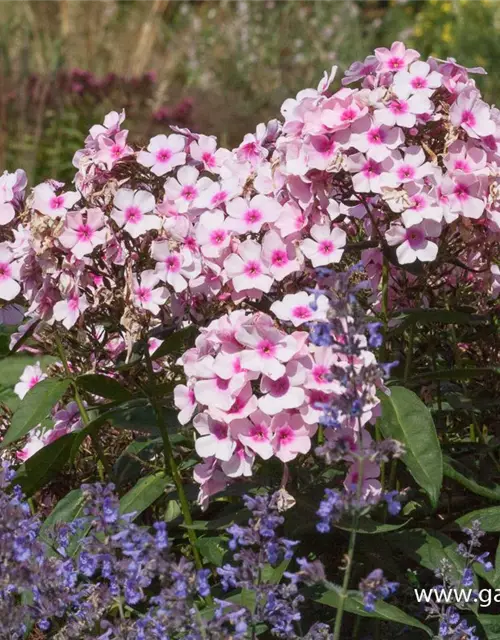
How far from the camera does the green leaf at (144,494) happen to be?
7.00 feet

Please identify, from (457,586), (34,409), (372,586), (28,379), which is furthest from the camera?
(28,379)

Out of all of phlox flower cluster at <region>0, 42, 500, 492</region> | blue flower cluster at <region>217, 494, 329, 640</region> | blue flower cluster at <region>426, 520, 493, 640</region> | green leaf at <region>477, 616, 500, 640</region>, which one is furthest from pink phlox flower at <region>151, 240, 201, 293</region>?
green leaf at <region>477, 616, 500, 640</region>

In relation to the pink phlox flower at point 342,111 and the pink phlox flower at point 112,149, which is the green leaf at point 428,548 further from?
the pink phlox flower at point 112,149

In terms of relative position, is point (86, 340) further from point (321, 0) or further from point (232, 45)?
point (321, 0)

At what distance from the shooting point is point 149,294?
2121 millimetres

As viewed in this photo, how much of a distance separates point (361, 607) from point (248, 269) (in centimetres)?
63

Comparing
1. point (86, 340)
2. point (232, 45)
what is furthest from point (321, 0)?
point (86, 340)

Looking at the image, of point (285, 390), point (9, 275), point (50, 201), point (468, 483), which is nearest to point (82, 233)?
point (50, 201)

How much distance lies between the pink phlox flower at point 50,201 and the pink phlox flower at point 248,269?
342 mm

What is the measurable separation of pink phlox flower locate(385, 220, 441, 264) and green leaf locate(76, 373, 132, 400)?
58cm

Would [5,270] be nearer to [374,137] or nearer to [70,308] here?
[70,308]

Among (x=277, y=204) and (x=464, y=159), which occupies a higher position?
(x=464, y=159)

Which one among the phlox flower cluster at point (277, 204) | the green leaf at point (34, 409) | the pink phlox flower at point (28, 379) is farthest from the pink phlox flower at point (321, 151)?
the pink phlox flower at point (28, 379)

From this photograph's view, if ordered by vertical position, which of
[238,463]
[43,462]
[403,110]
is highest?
[403,110]
